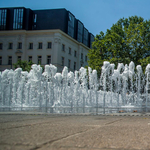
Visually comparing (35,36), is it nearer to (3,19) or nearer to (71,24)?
(3,19)

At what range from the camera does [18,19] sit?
45906mm

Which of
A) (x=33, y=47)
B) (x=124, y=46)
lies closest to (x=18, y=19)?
(x=33, y=47)

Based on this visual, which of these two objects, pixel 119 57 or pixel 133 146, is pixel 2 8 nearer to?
pixel 119 57

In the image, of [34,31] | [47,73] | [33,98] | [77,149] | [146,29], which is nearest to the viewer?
[77,149]

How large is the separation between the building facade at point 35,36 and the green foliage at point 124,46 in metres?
14.4

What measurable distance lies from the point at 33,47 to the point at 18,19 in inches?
231

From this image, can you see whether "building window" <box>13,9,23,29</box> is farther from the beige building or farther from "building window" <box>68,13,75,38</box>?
"building window" <box>68,13,75,38</box>

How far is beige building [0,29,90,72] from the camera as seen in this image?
145 feet

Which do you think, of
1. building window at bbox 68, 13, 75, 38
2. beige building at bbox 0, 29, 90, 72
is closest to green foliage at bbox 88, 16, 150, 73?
beige building at bbox 0, 29, 90, 72

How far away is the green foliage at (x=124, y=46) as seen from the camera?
29141 millimetres

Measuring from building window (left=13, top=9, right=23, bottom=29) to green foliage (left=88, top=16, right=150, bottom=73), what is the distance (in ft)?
64.1

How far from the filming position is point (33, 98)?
51.6ft

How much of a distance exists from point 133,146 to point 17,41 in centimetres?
4445

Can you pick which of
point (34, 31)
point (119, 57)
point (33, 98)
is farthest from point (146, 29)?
point (34, 31)
